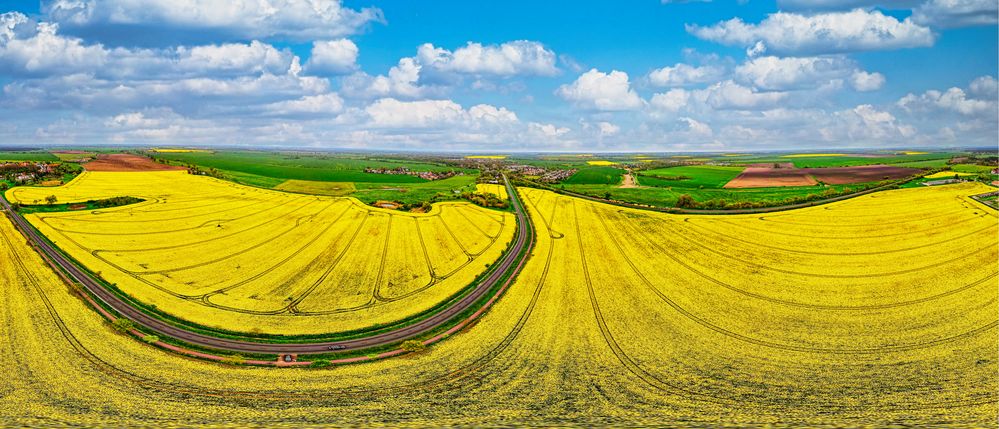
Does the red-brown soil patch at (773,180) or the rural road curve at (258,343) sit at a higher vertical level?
the red-brown soil patch at (773,180)

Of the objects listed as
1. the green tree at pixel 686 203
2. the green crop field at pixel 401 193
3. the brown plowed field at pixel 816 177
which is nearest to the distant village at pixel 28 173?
the green crop field at pixel 401 193

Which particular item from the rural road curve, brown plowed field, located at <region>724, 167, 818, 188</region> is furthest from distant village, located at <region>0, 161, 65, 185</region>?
brown plowed field, located at <region>724, 167, 818, 188</region>

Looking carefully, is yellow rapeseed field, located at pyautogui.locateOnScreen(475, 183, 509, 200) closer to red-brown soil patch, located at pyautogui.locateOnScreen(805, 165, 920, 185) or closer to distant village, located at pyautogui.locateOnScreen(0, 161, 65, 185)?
red-brown soil patch, located at pyautogui.locateOnScreen(805, 165, 920, 185)

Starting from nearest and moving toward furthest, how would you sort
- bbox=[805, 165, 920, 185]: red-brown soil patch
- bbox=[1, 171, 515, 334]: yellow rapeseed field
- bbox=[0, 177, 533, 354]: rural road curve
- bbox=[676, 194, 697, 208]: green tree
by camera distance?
bbox=[0, 177, 533, 354]: rural road curve → bbox=[1, 171, 515, 334]: yellow rapeseed field → bbox=[676, 194, 697, 208]: green tree → bbox=[805, 165, 920, 185]: red-brown soil patch

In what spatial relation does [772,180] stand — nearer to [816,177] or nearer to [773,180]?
[773,180]

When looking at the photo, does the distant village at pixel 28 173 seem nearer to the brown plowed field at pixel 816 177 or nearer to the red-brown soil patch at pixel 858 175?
the brown plowed field at pixel 816 177

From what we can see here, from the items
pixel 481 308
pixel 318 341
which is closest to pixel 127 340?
pixel 318 341
